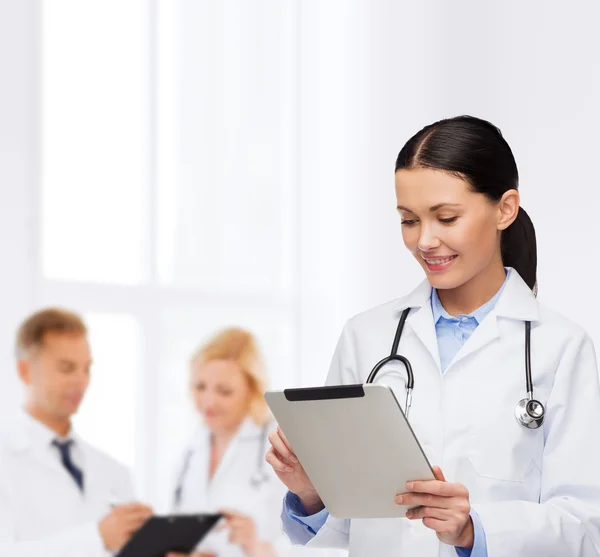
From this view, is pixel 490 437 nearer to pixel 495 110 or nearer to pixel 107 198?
pixel 107 198

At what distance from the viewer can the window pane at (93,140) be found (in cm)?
261

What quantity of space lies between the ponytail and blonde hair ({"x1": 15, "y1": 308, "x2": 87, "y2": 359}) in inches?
57.2

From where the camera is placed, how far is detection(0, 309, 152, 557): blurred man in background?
2.43 metres

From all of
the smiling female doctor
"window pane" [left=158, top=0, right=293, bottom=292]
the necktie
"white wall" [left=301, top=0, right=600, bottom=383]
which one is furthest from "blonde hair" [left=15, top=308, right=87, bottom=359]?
the smiling female doctor

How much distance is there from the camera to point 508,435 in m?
1.29

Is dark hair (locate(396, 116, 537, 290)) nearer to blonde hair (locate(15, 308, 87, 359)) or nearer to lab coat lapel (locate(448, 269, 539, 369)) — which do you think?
lab coat lapel (locate(448, 269, 539, 369))

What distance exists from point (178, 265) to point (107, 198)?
38 cm

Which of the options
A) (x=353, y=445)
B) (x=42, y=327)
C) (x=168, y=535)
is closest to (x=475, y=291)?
(x=353, y=445)

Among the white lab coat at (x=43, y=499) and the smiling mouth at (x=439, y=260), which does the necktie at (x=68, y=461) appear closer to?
the white lab coat at (x=43, y=499)

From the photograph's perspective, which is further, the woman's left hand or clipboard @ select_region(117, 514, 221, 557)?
clipboard @ select_region(117, 514, 221, 557)

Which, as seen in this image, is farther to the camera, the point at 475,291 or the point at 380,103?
the point at 380,103

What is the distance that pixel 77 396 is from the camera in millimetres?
2613

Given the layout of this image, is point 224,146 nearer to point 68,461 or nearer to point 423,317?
point 68,461

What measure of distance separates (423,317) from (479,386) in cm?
14
